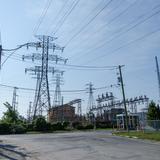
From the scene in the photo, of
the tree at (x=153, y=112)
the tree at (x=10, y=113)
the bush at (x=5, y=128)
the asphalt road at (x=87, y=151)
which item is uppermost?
the tree at (x=10, y=113)

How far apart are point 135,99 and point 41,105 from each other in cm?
3495

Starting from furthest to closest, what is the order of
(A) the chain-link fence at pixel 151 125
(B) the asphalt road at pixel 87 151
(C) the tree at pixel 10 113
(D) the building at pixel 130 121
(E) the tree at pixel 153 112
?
(C) the tree at pixel 10 113 < (D) the building at pixel 130 121 < (E) the tree at pixel 153 112 < (A) the chain-link fence at pixel 151 125 < (B) the asphalt road at pixel 87 151

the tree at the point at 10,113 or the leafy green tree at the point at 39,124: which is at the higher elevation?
the tree at the point at 10,113

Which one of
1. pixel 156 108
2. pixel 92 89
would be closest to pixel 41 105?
pixel 156 108

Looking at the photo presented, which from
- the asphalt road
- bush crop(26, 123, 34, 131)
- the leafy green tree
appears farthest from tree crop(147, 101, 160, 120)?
the asphalt road

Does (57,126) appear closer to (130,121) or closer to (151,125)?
(130,121)

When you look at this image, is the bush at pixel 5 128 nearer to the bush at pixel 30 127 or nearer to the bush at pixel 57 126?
the bush at pixel 30 127

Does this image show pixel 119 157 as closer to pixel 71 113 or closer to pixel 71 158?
pixel 71 158

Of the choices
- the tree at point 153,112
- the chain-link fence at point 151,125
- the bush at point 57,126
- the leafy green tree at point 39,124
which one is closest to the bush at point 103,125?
the bush at point 57,126

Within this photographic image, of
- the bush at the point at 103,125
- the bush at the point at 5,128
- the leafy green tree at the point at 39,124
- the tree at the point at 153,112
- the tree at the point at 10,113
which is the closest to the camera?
the tree at the point at 153,112

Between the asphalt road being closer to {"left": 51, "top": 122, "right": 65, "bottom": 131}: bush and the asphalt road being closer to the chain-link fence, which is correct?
the chain-link fence

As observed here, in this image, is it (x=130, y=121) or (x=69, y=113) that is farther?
(x=69, y=113)

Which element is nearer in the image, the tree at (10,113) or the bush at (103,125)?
the tree at (10,113)

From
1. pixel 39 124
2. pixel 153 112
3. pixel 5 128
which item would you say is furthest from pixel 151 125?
pixel 39 124
